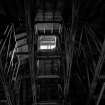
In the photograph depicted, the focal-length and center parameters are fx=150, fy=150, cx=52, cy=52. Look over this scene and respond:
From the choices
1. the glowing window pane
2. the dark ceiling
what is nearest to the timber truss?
the glowing window pane

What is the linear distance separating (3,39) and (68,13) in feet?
13.5

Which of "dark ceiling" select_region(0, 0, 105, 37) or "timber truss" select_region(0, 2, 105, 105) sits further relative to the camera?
"dark ceiling" select_region(0, 0, 105, 37)

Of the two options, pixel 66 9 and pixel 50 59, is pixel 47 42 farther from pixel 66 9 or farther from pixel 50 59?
pixel 66 9

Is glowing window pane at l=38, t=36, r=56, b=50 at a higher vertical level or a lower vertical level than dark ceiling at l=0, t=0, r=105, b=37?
lower

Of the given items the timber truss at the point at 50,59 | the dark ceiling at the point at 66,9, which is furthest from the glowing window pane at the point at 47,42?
the dark ceiling at the point at 66,9

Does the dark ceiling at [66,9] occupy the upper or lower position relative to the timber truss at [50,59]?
upper

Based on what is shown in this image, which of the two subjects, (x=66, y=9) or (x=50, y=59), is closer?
(x=66, y=9)

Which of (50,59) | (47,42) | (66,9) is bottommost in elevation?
(50,59)

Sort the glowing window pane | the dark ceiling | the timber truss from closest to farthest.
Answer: the timber truss < the dark ceiling < the glowing window pane

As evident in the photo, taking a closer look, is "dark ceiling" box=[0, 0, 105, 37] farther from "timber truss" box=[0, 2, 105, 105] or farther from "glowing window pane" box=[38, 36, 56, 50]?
"glowing window pane" box=[38, 36, 56, 50]

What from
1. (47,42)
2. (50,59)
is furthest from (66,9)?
(47,42)

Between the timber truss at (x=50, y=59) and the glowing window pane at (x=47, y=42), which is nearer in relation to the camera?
the timber truss at (x=50, y=59)

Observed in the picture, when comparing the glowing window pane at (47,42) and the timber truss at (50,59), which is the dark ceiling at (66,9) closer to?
the timber truss at (50,59)

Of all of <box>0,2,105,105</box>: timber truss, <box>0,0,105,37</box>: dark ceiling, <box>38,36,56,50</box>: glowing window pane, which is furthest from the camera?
<box>38,36,56,50</box>: glowing window pane
